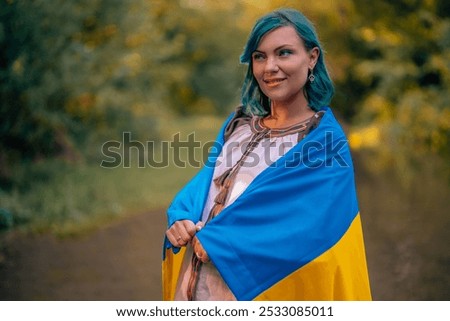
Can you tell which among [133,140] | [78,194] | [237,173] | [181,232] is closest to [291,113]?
[237,173]

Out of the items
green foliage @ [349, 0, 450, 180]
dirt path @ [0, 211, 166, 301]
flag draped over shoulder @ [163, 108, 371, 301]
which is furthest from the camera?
green foliage @ [349, 0, 450, 180]

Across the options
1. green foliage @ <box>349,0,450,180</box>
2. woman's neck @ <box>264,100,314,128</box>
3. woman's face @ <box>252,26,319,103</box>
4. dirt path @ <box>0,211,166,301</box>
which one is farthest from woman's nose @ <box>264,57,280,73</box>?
green foliage @ <box>349,0,450,180</box>

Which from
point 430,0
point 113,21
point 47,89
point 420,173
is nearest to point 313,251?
point 47,89

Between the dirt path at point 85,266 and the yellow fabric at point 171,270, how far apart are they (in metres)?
2.92

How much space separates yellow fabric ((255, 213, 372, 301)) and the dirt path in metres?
3.29

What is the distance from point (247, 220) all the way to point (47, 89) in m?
5.24

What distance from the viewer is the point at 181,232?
183cm

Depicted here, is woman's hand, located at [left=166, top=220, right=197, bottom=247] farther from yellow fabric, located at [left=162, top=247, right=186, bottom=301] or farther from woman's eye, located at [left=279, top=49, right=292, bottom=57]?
woman's eye, located at [left=279, top=49, right=292, bottom=57]

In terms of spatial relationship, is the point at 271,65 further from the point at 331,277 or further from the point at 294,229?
the point at 331,277

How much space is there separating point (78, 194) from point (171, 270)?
5.89m

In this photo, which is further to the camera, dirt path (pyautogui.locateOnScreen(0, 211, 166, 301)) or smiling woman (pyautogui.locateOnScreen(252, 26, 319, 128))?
dirt path (pyautogui.locateOnScreen(0, 211, 166, 301))

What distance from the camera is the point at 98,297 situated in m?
4.87

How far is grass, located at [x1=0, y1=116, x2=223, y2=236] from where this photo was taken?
21.6 ft
